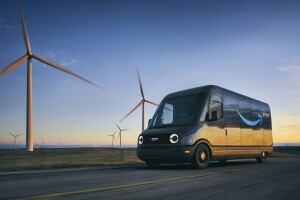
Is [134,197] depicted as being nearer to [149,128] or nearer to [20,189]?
[20,189]

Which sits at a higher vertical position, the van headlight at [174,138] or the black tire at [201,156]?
the van headlight at [174,138]

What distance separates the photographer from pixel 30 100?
24.8 metres

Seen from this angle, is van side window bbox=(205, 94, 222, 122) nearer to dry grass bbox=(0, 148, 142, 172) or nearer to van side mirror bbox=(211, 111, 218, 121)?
van side mirror bbox=(211, 111, 218, 121)

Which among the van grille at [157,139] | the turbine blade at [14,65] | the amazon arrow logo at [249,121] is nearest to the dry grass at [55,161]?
the van grille at [157,139]

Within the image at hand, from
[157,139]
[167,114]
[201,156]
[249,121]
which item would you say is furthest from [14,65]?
[201,156]

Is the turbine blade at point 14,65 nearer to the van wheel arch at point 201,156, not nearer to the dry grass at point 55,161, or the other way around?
the dry grass at point 55,161

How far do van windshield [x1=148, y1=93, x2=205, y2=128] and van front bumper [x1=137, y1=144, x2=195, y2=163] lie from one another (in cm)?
92

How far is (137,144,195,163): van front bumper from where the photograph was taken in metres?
9.09

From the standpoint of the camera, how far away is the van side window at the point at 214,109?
9938 millimetres

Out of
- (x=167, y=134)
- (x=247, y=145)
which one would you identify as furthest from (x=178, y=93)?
(x=247, y=145)

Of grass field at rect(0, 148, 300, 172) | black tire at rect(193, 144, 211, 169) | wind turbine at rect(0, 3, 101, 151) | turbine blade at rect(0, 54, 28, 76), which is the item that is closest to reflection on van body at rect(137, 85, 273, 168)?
black tire at rect(193, 144, 211, 169)

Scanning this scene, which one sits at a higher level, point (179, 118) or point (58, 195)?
point (179, 118)

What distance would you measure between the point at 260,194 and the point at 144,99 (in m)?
30.7

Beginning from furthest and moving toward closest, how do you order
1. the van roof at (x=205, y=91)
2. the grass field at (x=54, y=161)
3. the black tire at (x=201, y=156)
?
1. the grass field at (x=54, y=161)
2. the van roof at (x=205, y=91)
3. the black tire at (x=201, y=156)
